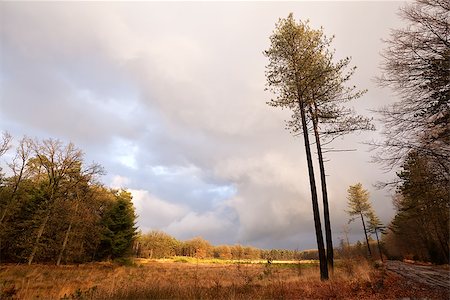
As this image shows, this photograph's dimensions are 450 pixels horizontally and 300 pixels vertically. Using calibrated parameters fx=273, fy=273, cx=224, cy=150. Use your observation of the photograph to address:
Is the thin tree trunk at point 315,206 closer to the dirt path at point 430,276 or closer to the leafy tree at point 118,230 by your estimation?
the dirt path at point 430,276

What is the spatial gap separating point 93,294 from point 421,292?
10.2 metres

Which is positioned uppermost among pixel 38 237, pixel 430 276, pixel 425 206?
pixel 425 206

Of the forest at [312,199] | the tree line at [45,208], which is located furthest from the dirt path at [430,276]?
the tree line at [45,208]

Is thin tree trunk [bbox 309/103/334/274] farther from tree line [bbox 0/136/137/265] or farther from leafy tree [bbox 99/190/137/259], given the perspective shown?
leafy tree [bbox 99/190/137/259]

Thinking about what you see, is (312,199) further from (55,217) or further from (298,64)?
(55,217)

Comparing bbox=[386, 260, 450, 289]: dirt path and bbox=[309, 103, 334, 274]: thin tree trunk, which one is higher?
bbox=[309, 103, 334, 274]: thin tree trunk

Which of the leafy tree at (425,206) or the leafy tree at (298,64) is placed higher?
the leafy tree at (298,64)

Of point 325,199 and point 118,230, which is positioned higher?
point 118,230

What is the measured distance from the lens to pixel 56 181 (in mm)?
27812

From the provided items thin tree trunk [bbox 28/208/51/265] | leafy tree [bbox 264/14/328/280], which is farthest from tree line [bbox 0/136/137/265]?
leafy tree [bbox 264/14/328/280]

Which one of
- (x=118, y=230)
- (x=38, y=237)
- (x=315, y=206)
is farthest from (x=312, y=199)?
(x=118, y=230)

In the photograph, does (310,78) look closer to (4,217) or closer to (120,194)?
(4,217)

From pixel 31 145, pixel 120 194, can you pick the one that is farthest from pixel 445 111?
pixel 120 194

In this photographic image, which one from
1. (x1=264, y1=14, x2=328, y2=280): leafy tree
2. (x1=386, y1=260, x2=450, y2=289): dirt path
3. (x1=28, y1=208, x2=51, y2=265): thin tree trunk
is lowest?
(x1=386, y1=260, x2=450, y2=289): dirt path
